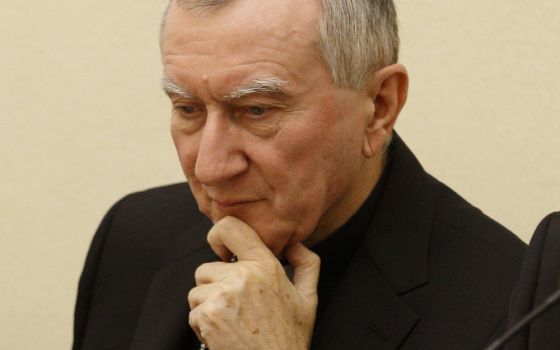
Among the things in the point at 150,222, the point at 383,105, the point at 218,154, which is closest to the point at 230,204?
the point at 218,154

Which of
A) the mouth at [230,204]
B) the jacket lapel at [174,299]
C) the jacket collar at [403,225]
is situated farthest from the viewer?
the jacket lapel at [174,299]

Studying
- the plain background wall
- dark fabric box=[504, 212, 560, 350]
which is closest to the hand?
dark fabric box=[504, 212, 560, 350]

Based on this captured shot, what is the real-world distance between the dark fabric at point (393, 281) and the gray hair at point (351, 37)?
299mm

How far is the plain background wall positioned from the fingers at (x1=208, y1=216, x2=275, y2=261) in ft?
2.58

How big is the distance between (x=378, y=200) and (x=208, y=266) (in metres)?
0.36

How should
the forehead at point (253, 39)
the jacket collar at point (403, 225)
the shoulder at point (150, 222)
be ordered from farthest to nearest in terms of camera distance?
Answer: the shoulder at point (150, 222), the jacket collar at point (403, 225), the forehead at point (253, 39)

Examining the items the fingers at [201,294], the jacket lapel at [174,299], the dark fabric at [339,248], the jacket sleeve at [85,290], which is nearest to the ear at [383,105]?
the dark fabric at [339,248]

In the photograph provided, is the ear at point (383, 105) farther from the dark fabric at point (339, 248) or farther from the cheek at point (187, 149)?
the cheek at point (187, 149)

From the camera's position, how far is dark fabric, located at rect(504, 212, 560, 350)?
139 centimetres

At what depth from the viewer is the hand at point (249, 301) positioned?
1.73m

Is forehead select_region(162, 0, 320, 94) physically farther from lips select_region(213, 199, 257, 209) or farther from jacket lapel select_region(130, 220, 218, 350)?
jacket lapel select_region(130, 220, 218, 350)

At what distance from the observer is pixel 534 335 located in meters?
1.39

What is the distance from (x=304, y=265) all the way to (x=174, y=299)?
37cm

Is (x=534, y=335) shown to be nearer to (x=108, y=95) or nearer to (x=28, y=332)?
(x=108, y=95)
